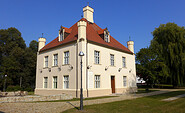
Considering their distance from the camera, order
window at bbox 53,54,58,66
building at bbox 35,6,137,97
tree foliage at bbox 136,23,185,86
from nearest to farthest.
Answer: building at bbox 35,6,137,97 < window at bbox 53,54,58,66 < tree foliage at bbox 136,23,185,86

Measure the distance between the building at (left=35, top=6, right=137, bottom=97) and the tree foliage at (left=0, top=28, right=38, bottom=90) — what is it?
14.6 m

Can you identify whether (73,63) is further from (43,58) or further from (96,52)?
(43,58)

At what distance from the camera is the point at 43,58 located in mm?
24844

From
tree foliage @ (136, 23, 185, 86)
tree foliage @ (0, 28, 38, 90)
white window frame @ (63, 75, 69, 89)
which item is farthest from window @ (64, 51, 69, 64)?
tree foliage @ (0, 28, 38, 90)

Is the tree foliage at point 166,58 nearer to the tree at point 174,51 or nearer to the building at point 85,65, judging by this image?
the tree at point 174,51

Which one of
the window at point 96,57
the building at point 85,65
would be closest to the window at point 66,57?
the building at point 85,65

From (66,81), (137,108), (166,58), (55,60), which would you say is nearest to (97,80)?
(66,81)

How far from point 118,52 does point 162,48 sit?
37.9 ft

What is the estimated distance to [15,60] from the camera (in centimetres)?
3747

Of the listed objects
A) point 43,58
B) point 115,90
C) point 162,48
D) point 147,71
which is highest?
point 162,48

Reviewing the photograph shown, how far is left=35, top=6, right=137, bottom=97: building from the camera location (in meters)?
18.5

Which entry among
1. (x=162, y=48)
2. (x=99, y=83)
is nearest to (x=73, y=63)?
(x=99, y=83)

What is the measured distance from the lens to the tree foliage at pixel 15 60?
36.2 meters

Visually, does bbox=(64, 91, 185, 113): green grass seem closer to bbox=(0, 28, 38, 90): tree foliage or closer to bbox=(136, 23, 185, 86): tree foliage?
bbox=(136, 23, 185, 86): tree foliage
